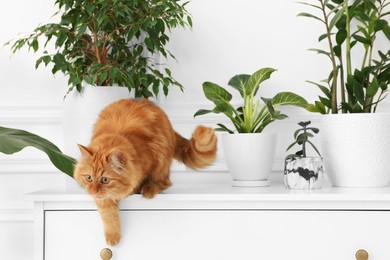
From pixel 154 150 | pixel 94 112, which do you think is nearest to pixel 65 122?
pixel 94 112

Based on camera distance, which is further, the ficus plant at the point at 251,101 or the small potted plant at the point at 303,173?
the ficus plant at the point at 251,101

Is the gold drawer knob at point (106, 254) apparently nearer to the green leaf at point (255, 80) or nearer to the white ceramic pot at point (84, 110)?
the white ceramic pot at point (84, 110)

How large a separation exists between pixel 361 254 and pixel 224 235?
0.30 m

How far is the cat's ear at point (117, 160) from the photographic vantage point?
1.13 meters

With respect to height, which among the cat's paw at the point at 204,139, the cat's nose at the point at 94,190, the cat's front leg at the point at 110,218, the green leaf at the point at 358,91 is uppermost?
the green leaf at the point at 358,91

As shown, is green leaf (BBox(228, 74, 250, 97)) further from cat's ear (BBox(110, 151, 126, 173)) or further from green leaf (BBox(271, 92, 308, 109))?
cat's ear (BBox(110, 151, 126, 173))

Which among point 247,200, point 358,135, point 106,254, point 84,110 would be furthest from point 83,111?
point 358,135

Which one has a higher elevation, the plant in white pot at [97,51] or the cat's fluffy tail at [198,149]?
the plant in white pot at [97,51]

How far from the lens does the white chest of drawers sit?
1201mm

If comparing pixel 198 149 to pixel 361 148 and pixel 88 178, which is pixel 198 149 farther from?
pixel 361 148

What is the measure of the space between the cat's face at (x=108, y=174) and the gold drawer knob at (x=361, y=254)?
51 cm

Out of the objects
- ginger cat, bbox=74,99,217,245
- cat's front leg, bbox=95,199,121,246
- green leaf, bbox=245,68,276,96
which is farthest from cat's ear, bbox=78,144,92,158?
green leaf, bbox=245,68,276,96

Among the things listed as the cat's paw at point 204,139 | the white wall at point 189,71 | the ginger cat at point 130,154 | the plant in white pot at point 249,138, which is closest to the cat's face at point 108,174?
the ginger cat at point 130,154

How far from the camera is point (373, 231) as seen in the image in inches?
Result: 47.2
